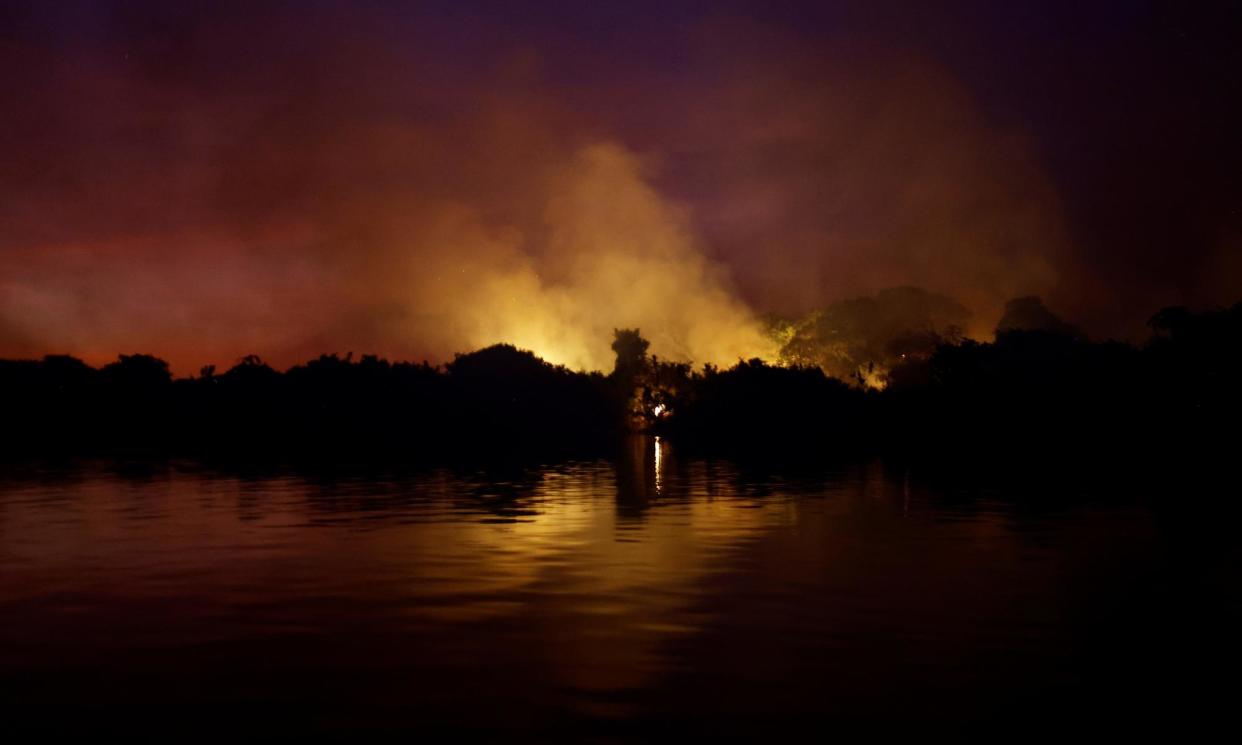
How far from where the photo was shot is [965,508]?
127 feet

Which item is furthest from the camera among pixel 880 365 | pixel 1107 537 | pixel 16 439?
pixel 880 365

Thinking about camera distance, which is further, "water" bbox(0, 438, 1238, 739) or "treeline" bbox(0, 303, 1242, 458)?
"treeline" bbox(0, 303, 1242, 458)

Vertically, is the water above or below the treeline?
below

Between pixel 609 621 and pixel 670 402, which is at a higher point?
pixel 670 402

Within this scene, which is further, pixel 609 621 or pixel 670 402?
pixel 670 402

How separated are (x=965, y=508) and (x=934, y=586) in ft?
58.8

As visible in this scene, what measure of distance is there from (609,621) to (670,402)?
138 m

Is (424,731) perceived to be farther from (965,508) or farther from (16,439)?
(16,439)

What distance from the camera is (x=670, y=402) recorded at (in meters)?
156

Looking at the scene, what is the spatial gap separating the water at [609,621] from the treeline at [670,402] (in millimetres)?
43405

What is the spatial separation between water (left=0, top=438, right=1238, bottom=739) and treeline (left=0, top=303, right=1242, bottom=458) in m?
43.4

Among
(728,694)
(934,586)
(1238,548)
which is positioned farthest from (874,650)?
(1238,548)

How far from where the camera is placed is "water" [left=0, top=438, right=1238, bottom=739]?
13195 mm

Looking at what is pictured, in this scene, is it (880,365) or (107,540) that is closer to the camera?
(107,540)
